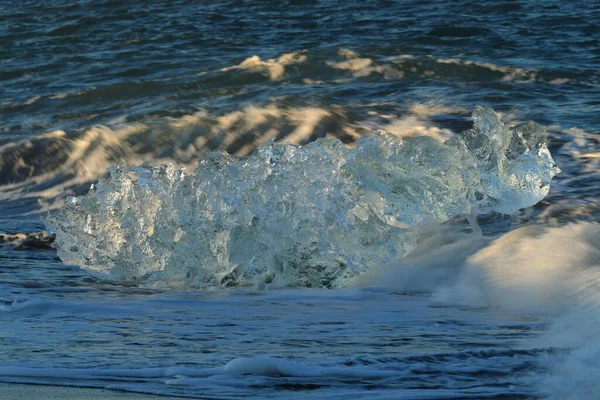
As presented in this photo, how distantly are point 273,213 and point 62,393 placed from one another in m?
1.92

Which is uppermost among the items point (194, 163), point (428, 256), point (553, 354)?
point (553, 354)

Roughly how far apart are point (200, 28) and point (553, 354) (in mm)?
10133

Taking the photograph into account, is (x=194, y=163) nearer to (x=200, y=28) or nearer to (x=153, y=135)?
(x=153, y=135)

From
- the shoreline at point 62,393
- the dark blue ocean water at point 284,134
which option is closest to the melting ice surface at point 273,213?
the dark blue ocean water at point 284,134

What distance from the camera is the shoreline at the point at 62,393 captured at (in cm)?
254

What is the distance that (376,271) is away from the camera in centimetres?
422

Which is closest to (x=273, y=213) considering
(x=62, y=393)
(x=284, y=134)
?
(x=62, y=393)

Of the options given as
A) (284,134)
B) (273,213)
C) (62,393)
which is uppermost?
(62,393)

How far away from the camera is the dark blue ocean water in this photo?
2873mm

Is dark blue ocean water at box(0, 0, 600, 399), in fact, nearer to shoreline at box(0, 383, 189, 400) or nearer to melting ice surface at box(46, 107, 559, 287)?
shoreline at box(0, 383, 189, 400)

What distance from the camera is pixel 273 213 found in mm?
4395

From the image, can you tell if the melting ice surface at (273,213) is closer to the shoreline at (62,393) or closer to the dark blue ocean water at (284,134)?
the dark blue ocean water at (284,134)

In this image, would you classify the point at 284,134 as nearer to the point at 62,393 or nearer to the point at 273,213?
the point at 273,213

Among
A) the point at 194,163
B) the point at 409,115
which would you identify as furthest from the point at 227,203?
the point at 409,115
